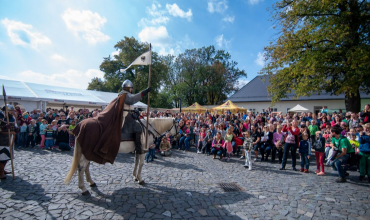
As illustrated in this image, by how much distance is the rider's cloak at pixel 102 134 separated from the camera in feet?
14.6

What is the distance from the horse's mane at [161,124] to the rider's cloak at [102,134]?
146cm

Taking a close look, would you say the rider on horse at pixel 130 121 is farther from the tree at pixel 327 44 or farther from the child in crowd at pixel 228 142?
the tree at pixel 327 44

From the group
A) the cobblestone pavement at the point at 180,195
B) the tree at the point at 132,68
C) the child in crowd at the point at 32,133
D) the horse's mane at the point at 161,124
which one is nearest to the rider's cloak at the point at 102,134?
the cobblestone pavement at the point at 180,195

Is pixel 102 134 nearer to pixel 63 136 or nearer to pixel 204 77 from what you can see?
pixel 63 136

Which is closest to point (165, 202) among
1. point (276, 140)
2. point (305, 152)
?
point (305, 152)

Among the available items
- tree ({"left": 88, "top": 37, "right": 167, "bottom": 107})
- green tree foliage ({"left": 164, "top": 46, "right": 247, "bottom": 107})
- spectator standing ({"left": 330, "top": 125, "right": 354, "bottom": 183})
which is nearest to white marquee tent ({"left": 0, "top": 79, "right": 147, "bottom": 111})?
tree ({"left": 88, "top": 37, "right": 167, "bottom": 107})

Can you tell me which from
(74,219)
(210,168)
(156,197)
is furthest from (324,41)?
(74,219)

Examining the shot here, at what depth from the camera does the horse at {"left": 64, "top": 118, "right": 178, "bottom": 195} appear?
4508 mm

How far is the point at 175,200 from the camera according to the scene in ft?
14.3

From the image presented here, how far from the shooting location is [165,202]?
424 centimetres

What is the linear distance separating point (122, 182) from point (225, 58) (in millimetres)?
47596

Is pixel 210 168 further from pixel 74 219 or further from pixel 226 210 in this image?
pixel 74 219

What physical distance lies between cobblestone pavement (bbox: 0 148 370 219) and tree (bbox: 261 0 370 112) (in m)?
7.72

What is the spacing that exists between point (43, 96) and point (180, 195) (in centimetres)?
1726
